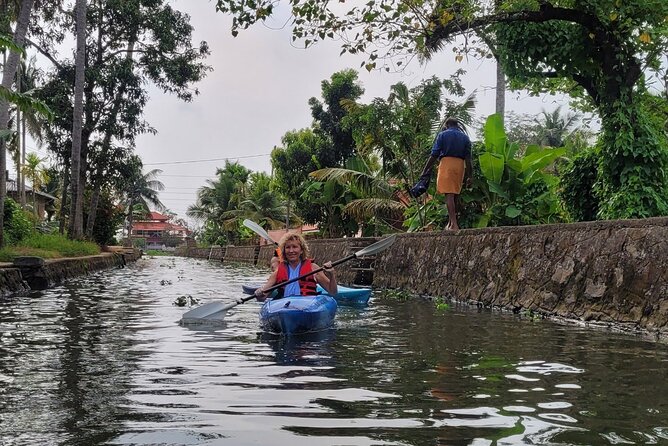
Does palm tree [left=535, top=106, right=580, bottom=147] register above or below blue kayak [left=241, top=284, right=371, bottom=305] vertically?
above

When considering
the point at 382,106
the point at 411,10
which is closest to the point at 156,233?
the point at 382,106

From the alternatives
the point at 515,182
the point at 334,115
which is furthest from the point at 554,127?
the point at 515,182

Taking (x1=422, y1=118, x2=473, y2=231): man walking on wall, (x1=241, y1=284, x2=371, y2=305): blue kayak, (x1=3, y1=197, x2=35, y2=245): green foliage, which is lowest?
(x1=241, y1=284, x2=371, y2=305): blue kayak

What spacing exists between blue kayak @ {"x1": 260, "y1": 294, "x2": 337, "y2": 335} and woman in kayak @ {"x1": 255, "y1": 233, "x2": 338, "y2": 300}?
0.73 metres

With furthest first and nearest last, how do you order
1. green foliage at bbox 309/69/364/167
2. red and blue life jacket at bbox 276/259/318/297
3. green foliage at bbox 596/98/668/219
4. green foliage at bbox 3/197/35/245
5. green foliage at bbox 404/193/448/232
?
1. green foliage at bbox 309/69/364/167
2. green foliage at bbox 3/197/35/245
3. green foliage at bbox 404/193/448/232
4. green foliage at bbox 596/98/668/219
5. red and blue life jacket at bbox 276/259/318/297

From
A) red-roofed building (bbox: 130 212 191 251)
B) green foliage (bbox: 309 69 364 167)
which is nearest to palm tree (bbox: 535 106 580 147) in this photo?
green foliage (bbox: 309 69 364 167)

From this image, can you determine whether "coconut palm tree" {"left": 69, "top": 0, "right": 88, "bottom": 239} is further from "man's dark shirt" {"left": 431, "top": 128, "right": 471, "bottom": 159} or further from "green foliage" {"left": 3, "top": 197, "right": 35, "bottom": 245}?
"man's dark shirt" {"left": 431, "top": 128, "right": 471, "bottom": 159}

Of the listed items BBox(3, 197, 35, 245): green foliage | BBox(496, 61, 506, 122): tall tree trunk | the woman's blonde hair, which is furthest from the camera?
BBox(496, 61, 506, 122): tall tree trunk

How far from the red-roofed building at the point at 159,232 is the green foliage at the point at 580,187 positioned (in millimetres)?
84844

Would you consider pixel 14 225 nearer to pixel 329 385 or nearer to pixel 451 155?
pixel 451 155

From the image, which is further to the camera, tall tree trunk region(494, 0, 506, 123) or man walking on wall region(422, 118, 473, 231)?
tall tree trunk region(494, 0, 506, 123)

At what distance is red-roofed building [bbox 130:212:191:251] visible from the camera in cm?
9612

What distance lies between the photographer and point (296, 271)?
866 cm

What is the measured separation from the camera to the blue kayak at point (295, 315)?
7.26 meters
